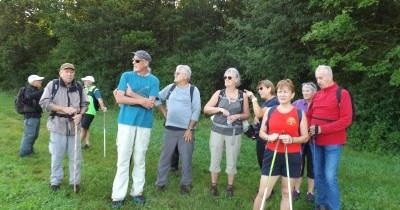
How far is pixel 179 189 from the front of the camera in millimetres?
7293

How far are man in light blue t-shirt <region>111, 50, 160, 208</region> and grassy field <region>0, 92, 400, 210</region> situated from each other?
1.33ft

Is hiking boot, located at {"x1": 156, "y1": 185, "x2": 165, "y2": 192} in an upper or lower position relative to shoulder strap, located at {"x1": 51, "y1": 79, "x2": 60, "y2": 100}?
lower

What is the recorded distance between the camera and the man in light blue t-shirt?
6.27 m

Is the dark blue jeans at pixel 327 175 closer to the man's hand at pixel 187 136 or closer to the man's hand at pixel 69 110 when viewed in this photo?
the man's hand at pixel 187 136

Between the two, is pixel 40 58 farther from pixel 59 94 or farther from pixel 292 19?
pixel 59 94

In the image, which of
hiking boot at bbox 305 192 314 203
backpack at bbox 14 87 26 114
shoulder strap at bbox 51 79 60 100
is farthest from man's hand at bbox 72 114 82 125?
hiking boot at bbox 305 192 314 203

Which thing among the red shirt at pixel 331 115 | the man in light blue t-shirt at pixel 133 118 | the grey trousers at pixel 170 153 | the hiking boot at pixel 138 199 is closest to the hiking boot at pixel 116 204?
the man in light blue t-shirt at pixel 133 118

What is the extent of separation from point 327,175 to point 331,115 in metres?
0.80

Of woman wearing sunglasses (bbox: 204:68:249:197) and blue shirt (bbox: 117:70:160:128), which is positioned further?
woman wearing sunglasses (bbox: 204:68:249:197)

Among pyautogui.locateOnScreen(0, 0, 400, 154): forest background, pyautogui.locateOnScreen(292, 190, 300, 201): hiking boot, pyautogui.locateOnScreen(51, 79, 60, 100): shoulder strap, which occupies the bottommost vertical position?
pyautogui.locateOnScreen(292, 190, 300, 201): hiking boot

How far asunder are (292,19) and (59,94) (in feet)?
33.8

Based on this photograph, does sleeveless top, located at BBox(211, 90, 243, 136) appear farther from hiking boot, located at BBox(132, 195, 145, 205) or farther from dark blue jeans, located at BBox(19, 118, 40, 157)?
dark blue jeans, located at BBox(19, 118, 40, 157)

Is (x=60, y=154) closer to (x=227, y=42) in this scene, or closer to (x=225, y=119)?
(x=225, y=119)

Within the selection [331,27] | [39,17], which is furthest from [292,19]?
[39,17]
